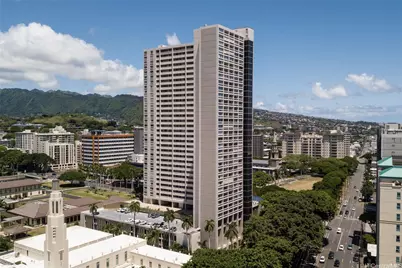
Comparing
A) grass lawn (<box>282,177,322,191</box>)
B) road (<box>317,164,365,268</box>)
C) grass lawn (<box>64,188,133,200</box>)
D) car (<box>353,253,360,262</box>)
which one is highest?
grass lawn (<box>64,188,133,200</box>)

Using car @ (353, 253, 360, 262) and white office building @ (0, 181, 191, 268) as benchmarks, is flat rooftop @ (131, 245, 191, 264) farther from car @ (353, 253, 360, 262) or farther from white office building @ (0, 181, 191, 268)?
car @ (353, 253, 360, 262)

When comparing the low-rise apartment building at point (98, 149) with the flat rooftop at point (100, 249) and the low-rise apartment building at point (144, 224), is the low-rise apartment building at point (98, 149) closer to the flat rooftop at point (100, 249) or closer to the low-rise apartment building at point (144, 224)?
the low-rise apartment building at point (144, 224)

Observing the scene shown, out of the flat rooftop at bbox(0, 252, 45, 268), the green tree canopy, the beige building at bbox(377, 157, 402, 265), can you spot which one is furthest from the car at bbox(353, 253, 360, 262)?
the green tree canopy

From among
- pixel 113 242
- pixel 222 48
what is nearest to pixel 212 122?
pixel 222 48

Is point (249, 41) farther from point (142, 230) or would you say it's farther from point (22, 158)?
point (22, 158)

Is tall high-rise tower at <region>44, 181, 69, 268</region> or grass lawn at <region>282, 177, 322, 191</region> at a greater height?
tall high-rise tower at <region>44, 181, 69, 268</region>
